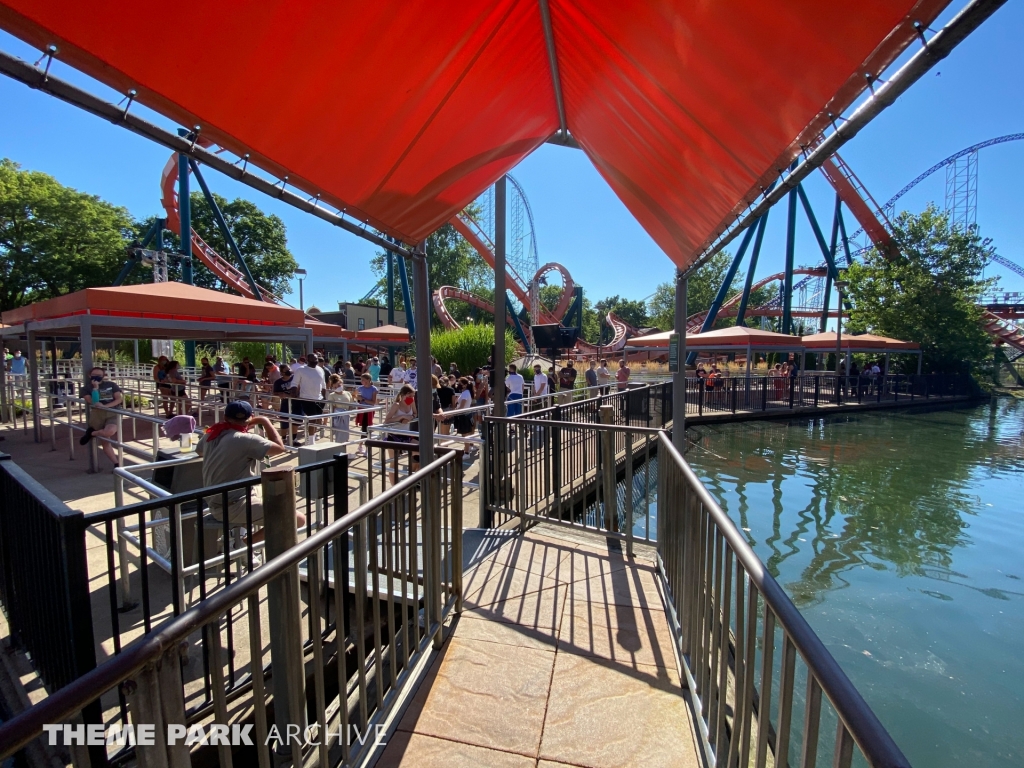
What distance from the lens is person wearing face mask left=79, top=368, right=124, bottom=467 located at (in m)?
6.96

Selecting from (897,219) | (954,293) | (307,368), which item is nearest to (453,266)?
(897,219)

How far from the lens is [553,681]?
8.59ft

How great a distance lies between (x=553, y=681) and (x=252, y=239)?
46.5 metres

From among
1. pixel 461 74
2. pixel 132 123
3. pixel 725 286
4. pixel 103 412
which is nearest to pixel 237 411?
pixel 132 123

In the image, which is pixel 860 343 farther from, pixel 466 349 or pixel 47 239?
pixel 47 239

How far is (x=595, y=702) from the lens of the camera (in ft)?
8.05

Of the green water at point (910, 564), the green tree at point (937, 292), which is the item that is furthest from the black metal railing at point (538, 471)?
the green tree at point (937, 292)

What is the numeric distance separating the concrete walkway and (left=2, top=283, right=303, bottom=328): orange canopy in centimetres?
722

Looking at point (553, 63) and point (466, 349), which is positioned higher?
point (553, 63)

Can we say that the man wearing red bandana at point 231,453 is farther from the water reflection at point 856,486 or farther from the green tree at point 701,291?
the green tree at point 701,291

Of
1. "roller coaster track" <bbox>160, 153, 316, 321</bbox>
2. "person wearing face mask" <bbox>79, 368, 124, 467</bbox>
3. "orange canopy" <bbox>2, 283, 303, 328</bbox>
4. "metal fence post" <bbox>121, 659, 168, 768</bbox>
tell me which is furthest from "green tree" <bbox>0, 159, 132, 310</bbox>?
"metal fence post" <bbox>121, 659, 168, 768</bbox>

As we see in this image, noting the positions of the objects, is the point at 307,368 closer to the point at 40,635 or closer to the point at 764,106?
the point at 40,635

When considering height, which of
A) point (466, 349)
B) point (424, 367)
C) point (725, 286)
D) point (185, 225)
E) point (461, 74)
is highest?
point (185, 225)

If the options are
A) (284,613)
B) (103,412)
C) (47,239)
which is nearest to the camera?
(284,613)
